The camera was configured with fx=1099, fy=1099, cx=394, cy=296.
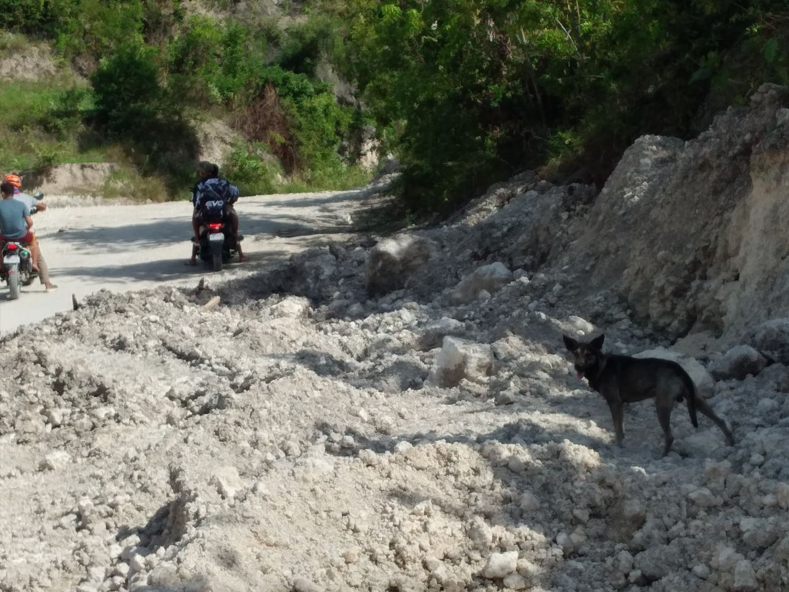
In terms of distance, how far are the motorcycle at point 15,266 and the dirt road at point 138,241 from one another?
0.18 m

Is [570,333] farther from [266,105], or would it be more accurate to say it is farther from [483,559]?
[266,105]

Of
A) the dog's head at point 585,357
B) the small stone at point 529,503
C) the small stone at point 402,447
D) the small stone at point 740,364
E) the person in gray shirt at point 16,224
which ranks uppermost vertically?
the person in gray shirt at point 16,224

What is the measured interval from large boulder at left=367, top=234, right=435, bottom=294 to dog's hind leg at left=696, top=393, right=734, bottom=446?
6206 mm

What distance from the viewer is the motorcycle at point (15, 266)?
13.4m

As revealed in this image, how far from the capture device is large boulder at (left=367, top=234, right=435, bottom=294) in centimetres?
1237

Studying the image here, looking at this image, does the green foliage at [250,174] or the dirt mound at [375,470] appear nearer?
the dirt mound at [375,470]

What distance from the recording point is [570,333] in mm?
9172

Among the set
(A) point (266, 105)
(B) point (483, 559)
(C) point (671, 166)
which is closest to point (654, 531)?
(B) point (483, 559)

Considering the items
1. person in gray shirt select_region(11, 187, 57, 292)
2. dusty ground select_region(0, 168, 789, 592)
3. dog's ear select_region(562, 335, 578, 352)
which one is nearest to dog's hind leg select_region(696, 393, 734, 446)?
dusty ground select_region(0, 168, 789, 592)

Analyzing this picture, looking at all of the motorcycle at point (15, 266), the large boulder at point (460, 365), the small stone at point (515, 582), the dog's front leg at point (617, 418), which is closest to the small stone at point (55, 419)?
the large boulder at point (460, 365)

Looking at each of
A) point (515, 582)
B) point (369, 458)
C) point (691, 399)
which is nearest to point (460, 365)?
point (369, 458)

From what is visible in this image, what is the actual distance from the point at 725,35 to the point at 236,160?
853 inches

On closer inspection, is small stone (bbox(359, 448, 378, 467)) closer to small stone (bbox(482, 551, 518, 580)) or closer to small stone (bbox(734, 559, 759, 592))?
small stone (bbox(482, 551, 518, 580))

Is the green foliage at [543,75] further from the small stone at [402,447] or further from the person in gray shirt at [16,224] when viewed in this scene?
the small stone at [402,447]
